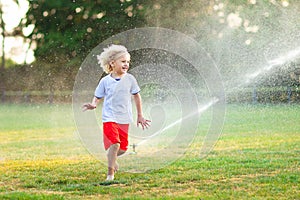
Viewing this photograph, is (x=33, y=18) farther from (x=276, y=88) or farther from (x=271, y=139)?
(x=271, y=139)

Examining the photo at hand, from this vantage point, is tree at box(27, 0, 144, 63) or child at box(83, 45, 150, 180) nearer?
child at box(83, 45, 150, 180)

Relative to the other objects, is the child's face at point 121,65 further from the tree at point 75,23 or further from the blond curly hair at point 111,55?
the tree at point 75,23

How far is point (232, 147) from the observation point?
781 centimetres

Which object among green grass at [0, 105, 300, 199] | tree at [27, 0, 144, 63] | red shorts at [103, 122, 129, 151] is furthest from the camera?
tree at [27, 0, 144, 63]

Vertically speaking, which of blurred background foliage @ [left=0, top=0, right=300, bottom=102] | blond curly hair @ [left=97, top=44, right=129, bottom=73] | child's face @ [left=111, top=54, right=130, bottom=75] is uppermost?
blurred background foliage @ [left=0, top=0, right=300, bottom=102]

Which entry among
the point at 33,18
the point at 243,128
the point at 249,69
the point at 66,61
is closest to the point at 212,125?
the point at 243,128

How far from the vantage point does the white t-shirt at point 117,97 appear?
5613mm

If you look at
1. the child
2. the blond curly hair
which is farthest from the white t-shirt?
the blond curly hair

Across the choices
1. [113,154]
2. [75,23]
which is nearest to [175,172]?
[113,154]

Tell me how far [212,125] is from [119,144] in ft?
17.8

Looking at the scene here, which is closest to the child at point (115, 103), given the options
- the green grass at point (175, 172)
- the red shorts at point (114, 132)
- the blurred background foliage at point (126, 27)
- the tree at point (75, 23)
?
the red shorts at point (114, 132)

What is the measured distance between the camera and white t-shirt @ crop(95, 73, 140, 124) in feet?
18.4

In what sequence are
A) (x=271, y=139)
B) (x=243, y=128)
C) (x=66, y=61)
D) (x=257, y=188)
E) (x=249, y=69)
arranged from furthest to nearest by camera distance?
1. (x=66, y=61)
2. (x=249, y=69)
3. (x=243, y=128)
4. (x=271, y=139)
5. (x=257, y=188)

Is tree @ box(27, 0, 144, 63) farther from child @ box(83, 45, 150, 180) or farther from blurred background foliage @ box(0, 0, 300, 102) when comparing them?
child @ box(83, 45, 150, 180)
